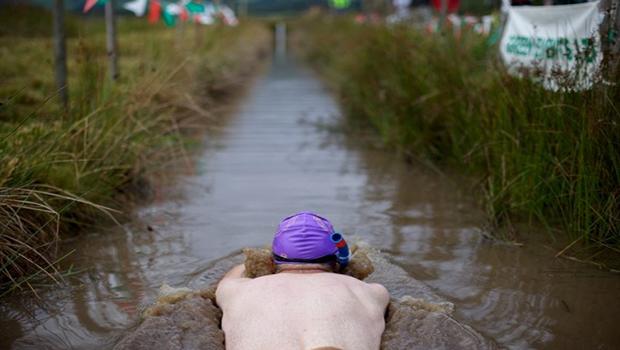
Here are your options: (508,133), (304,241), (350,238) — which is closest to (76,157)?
(350,238)

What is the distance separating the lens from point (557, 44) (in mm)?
5727

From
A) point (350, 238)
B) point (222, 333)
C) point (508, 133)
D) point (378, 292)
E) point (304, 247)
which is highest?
point (508, 133)

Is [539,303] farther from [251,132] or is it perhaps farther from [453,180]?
[251,132]

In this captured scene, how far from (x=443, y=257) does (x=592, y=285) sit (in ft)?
3.16

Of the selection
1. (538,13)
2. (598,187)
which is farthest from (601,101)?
(538,13)

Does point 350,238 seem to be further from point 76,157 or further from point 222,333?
point 222,333

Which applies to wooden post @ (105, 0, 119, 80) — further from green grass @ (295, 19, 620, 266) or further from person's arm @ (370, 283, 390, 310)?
person's arm @ (370, 283, 390, 310)

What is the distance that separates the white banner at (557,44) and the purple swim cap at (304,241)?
2.02m

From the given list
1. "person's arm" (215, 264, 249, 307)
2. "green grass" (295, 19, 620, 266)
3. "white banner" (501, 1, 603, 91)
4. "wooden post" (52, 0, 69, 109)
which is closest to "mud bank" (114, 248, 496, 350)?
"person's arm" (215, 264, 249, 307)

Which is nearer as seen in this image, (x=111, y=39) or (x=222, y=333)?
(x=222, y=333)

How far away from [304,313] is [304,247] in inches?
21.2

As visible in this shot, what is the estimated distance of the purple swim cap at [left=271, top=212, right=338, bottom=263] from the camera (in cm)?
361

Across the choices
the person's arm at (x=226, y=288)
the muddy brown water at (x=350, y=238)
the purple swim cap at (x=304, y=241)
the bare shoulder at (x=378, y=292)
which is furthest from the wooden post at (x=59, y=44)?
the bare shoulder at (x=378, y=292)

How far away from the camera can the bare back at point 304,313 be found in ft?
9.91
